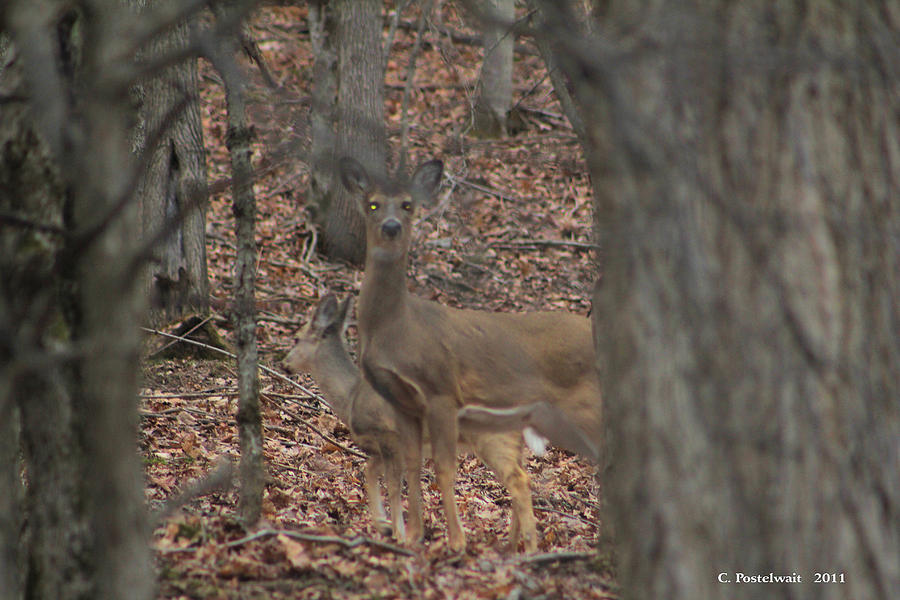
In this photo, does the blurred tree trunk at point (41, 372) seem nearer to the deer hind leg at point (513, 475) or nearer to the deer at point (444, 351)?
the deer at point (444, 351)

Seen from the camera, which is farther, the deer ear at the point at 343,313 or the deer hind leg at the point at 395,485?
the deer ear at the point at 343,313

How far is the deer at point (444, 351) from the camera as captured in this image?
23.1 feet

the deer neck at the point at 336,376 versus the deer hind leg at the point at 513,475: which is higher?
the deer neck at the point at 336,376

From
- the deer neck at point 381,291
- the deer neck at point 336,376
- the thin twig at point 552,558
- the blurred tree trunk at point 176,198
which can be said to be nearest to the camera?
the thin twig at point 552,558

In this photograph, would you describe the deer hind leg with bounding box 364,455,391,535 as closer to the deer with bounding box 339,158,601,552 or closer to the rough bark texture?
the deer with bounding box 339,158,601,552

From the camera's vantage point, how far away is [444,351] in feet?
23.6

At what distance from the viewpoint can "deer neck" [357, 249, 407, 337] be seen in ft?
24.1

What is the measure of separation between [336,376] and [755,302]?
5820mm

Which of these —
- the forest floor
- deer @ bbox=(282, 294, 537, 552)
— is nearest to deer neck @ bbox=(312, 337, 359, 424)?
deer @ bbox=(282, 294, 537, 552)

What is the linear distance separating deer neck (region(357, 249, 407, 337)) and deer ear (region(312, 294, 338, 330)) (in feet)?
4.31

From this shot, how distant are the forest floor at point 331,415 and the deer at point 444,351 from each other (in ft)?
2.15

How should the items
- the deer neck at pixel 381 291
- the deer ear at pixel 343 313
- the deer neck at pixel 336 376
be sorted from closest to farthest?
the deer neck at pixel 381 291 < the deer neck at pixel 336 376 < the deer ear at pixel 343 313

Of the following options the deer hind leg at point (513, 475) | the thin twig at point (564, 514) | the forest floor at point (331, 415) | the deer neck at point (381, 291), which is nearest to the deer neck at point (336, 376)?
the forest floor at point (331, 415)

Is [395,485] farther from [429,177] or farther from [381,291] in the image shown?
[429,177]
